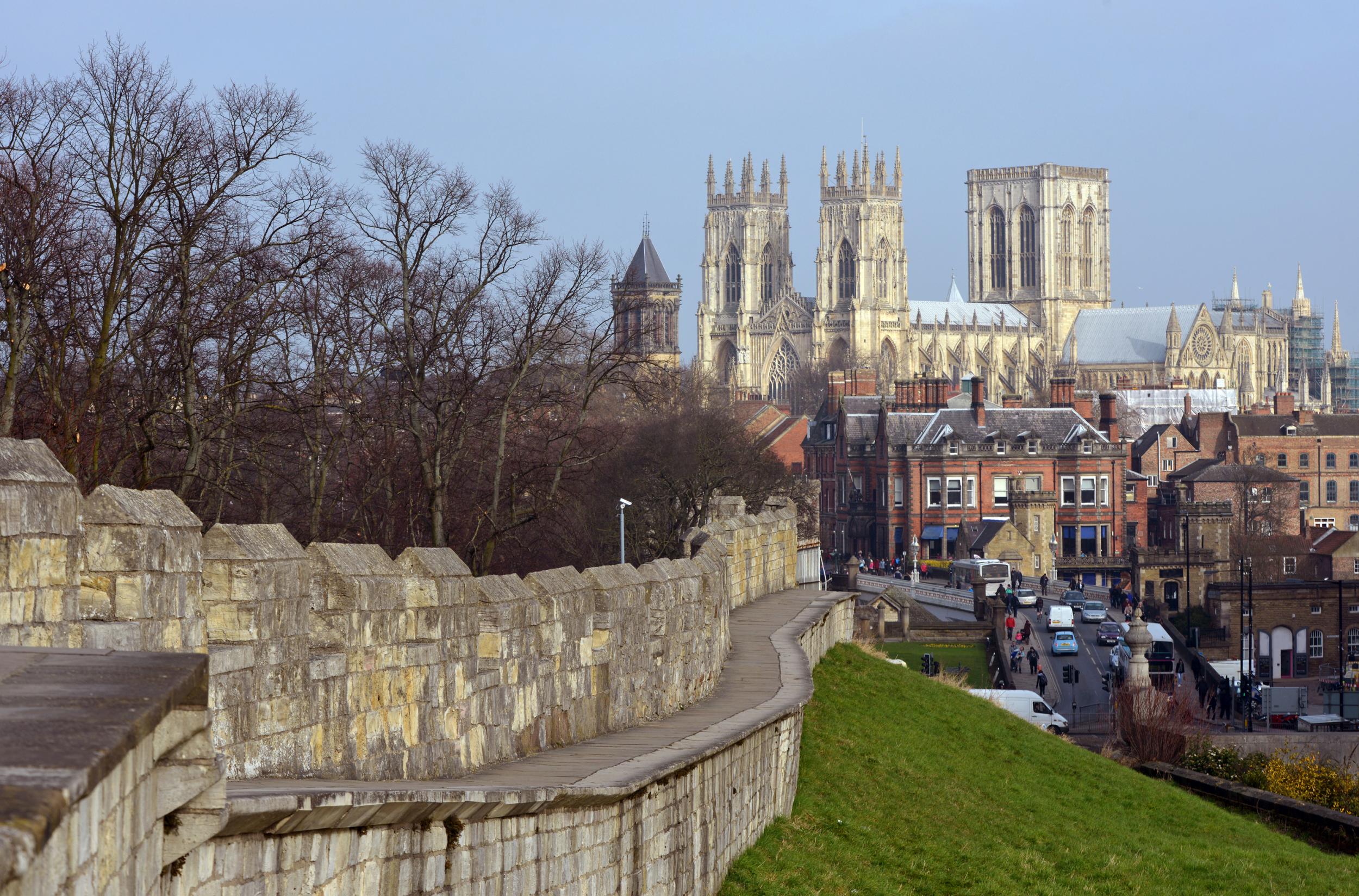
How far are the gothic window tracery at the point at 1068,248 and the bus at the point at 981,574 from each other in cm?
12624

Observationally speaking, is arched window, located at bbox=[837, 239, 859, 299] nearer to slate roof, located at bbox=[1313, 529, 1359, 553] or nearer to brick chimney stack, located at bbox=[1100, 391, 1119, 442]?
brick chimney stack, located at bbox=[1100, 391, 1119, 442]

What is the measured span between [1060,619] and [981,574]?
1172 cm

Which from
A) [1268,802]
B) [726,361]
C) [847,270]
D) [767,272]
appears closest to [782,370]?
[726,361]

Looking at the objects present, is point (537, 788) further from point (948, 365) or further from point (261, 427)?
point (948, 365)

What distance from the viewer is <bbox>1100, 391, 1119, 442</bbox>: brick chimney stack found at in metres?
91.7

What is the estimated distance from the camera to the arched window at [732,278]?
614 feet

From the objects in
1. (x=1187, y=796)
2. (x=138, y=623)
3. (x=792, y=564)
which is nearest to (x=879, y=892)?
(x=138, y=623)

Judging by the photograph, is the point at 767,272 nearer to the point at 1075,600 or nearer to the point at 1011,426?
the point at 1011,426

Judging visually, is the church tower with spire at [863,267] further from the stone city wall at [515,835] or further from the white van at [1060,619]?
the stone city wall at [515,835]

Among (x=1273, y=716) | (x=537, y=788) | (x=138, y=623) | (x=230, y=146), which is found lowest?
(x=1273, y=716)

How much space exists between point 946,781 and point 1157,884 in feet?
9.61

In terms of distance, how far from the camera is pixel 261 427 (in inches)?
1170

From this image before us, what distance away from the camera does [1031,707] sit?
3966 cm

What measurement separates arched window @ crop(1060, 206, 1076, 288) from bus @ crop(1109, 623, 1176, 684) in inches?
5678
